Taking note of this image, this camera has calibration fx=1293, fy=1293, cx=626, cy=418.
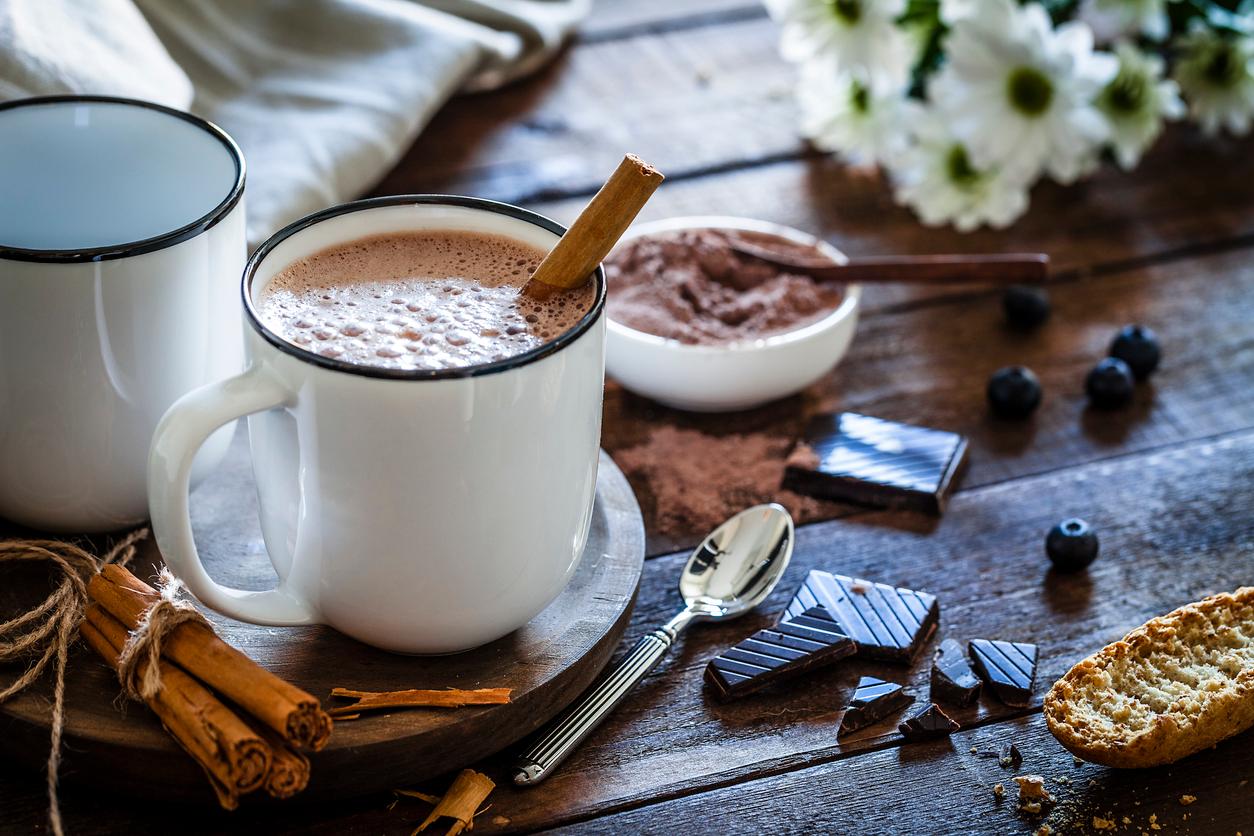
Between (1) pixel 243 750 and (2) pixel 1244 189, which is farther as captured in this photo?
(2) pixel 1244 189

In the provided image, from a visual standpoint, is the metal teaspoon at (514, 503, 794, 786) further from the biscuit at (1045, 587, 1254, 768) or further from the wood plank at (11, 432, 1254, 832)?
the biscuit at (1045, 587, 1254, 768)

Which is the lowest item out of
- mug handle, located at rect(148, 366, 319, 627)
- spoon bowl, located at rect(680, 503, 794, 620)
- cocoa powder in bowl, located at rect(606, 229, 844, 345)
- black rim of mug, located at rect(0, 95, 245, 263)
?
spoon bowl, located at rect(680, 503, 794, 620)

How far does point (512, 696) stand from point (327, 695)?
124 millimetres

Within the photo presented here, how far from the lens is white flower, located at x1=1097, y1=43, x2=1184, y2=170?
1.59m

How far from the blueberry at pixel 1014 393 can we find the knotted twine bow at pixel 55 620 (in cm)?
81

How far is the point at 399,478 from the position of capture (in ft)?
2.57

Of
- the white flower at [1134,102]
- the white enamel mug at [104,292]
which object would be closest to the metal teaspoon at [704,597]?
the white enamel mug at [104,292]

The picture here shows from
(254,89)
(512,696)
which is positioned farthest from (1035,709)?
(254,89)

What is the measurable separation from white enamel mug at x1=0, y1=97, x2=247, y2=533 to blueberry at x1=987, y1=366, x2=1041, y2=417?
733mm

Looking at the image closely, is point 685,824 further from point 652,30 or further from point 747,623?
point 652,30

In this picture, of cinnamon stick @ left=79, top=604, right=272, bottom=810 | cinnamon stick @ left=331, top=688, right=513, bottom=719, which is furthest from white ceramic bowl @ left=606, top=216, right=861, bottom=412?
cinnamon stick @ left=79, top=604, right=272, bottom=810

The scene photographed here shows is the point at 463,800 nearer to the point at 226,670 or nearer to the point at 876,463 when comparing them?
the point at 226,670

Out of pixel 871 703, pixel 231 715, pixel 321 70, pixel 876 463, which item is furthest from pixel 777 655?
pixel 321 70

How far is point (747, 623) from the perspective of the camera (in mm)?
1036
